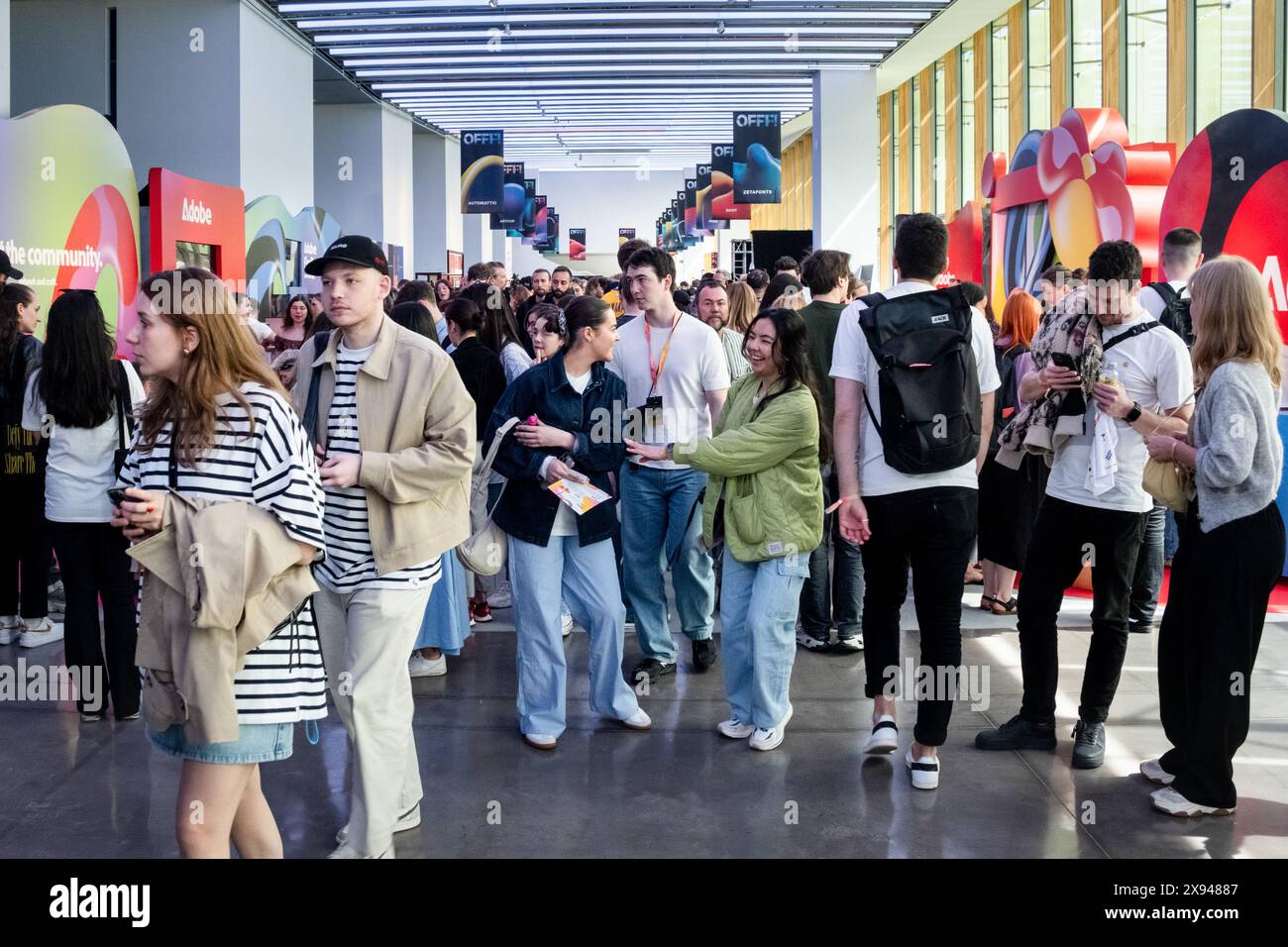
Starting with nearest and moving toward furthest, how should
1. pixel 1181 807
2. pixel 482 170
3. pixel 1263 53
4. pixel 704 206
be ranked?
1. pixel 1181 807
2. pixel 1263 53
3. pixel 482 170
4. pixel 704 206

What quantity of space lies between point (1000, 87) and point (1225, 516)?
674 inches

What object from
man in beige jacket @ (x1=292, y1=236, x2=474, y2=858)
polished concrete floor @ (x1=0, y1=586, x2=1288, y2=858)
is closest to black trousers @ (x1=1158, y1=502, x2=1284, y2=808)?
polished concrete floor @ (x1=0, y1=586, x2=1288, y2=858)

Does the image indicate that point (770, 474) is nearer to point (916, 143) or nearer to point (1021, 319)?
point (1021, 319)

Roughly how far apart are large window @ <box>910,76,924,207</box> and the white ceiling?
83.9 inches

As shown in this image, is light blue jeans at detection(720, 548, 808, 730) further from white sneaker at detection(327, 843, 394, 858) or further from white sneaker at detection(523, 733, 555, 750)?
white sneaker at detection(327, 843, 394, 858)

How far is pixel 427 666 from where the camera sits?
18.4 ft

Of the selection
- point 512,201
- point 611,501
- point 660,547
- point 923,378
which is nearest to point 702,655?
point 660,547

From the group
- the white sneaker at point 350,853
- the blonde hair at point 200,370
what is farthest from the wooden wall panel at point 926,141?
the blonde hair at point 200,370

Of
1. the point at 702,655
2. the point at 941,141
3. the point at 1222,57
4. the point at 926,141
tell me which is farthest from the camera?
the point at 926,141

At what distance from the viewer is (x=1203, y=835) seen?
379cm

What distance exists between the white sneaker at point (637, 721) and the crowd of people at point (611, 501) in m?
0.03

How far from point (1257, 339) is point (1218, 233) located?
171 inches
